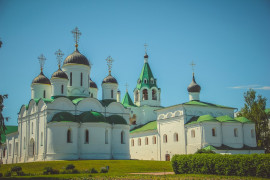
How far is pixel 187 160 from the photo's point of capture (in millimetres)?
19359

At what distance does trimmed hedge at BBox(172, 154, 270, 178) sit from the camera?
15781 millimetres

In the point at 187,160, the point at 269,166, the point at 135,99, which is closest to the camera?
the point at 269,166

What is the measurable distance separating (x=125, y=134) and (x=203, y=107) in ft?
33.3

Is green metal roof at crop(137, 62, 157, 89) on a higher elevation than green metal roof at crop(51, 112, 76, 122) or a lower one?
higher

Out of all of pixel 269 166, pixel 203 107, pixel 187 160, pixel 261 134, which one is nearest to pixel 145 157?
pixel 203 107

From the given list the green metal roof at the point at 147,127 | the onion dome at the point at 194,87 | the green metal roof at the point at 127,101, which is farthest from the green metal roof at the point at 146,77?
the onion dome at the point at 194,87

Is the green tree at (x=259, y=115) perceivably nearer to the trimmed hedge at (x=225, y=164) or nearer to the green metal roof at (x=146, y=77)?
the green metal roof at (x=146, y=77)

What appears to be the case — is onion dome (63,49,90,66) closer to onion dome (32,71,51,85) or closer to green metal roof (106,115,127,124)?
onion dome (32,71,51,85)

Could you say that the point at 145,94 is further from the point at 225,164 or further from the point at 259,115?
the point at 225,164

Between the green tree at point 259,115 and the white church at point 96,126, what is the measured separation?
248 cm

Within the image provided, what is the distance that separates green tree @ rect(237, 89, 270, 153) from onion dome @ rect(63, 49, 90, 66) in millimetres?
20961

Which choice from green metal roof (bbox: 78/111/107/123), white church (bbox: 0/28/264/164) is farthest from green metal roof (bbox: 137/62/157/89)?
green metal roof (bbox: 78/111/107/123)

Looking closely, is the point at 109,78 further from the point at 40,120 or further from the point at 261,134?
the point at 261,134

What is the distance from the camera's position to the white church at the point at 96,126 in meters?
32.0
